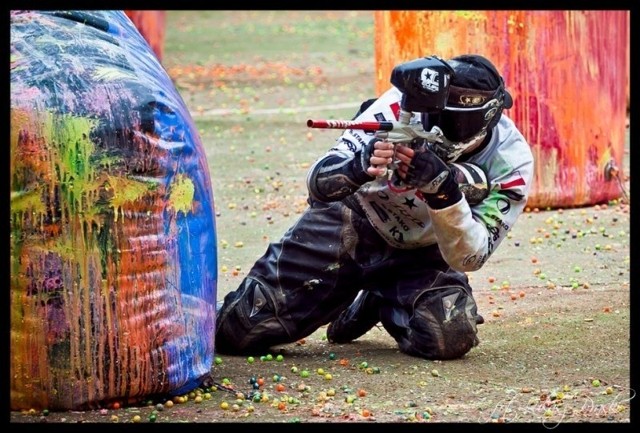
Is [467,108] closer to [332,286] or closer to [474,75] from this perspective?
[474,75]

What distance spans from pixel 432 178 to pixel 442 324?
783 millimetres

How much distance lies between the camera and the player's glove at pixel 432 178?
3895 mm

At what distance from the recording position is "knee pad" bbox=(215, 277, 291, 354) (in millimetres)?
4629

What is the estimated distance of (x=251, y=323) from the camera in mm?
4625

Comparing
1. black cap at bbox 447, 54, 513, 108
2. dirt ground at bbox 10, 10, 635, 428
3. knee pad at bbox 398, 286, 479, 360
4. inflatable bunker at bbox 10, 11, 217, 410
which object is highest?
black cap at bbox 447, 54, 513, 108

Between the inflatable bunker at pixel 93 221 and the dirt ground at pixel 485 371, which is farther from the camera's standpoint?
the dirt ground at pixel 485 371

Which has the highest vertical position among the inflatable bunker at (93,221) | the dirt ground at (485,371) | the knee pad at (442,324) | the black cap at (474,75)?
the black cap at (474,75)

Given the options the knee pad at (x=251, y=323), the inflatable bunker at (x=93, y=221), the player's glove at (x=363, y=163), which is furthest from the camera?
the knee pad at (x=251, y=323)

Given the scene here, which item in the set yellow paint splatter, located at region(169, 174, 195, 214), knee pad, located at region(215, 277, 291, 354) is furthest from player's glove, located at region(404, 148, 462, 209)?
knee pad, located at region(215, 277, 291, 354)

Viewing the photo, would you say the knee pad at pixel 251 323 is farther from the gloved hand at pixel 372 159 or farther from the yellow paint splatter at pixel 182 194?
the yellow paint splatter at pixel 182 194

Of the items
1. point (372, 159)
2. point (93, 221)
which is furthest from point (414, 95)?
point (93, 221)

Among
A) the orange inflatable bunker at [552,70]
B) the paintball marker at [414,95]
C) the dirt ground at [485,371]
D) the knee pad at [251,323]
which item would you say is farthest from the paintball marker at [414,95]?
the orange inflatable bunker at [552,70]

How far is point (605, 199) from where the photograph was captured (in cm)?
734

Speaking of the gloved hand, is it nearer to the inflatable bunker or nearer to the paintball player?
the paintball player
